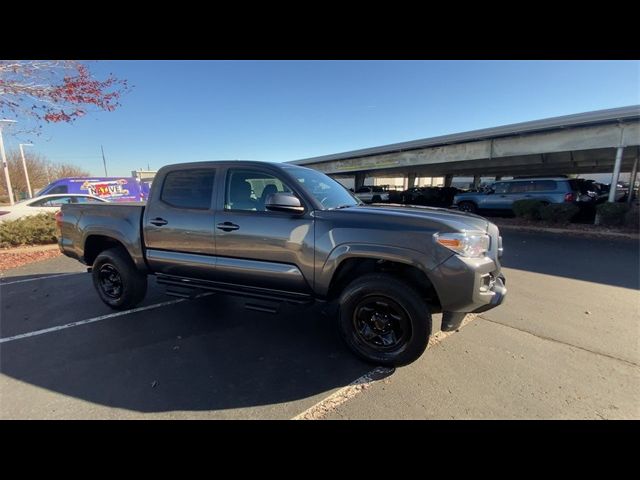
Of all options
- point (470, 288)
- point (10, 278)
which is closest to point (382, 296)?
point (470, 288)

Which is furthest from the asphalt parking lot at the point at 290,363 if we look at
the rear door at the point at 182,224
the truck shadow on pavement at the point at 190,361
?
the rear door at the point at 182,224

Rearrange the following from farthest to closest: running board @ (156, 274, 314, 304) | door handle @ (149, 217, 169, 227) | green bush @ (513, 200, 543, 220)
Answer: green bush @ (513, 200, 543, 220) < door handle @ (149, 217, 169, 227) < running board @ (156, 274, 314, 304)

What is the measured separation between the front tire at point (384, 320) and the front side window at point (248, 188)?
1.45 m

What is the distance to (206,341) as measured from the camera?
3387 mm

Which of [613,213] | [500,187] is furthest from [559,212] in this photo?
[500,187]

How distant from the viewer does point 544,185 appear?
12516 mm

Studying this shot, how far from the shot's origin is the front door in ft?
10.2

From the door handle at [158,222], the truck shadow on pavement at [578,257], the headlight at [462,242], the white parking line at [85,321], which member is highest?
the door handle at [158,222]

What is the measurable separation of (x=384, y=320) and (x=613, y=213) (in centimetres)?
1197

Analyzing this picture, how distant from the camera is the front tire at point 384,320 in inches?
106

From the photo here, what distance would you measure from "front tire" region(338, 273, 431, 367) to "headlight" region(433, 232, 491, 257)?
0.51 m

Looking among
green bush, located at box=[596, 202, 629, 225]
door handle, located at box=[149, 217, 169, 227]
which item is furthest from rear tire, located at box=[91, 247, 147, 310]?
green bush, located at box=[596, 202, 629, 225]

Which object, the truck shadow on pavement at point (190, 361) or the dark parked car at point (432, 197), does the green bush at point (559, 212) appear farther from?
the truck shadow on pavement at point (190, 361)

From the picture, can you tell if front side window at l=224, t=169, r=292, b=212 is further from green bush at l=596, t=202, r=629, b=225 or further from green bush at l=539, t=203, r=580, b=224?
green bush at l=596, t=202, r=629, b=225
